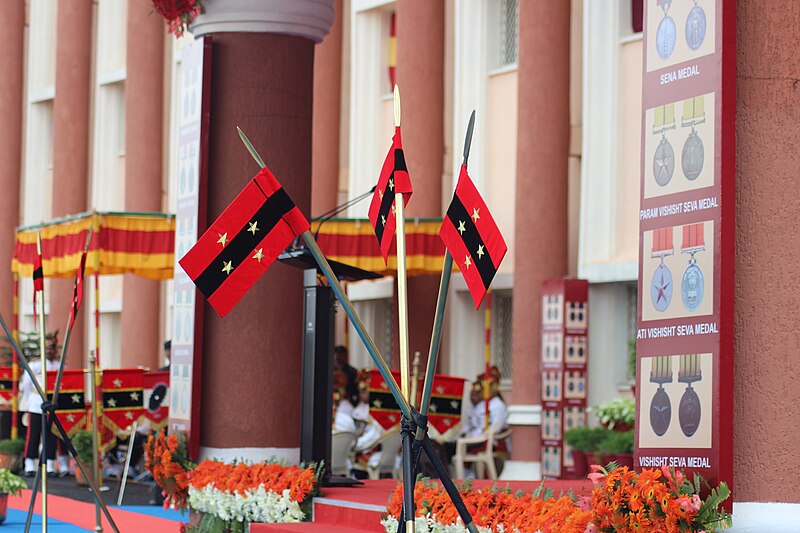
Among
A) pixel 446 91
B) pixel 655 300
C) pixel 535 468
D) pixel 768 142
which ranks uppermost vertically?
pixel 446 91

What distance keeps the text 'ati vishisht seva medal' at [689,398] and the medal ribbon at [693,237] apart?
1.55 ft

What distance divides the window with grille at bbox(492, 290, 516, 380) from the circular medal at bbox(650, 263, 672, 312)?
463 inches

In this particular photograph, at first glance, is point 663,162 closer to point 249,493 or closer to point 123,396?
point 249,493

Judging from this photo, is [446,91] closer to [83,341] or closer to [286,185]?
[286,185]

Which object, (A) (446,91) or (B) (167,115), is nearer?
(A) (446,91)

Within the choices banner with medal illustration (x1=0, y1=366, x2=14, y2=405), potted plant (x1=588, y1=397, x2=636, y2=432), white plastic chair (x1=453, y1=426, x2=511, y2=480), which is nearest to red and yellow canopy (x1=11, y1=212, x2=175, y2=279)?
banner with medal illustration (x1=0, y1=366, x2=14, y2=405)

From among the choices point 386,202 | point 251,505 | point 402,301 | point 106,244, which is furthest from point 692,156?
point 106,244

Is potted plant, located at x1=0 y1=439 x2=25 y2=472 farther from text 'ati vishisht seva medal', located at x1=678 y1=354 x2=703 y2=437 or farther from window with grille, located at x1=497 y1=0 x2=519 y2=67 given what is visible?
text 'ati vishisht seva medal', located at x1=678 y1=354 x2=703 y2=437

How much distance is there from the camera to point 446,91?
19.3m

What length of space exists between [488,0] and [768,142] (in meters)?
12.9

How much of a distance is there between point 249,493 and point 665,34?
195 inches

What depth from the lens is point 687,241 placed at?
6.52 m

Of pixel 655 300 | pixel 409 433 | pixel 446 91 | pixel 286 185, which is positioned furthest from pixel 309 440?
pixel 446 91

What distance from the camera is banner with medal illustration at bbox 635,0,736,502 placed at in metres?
6.34
